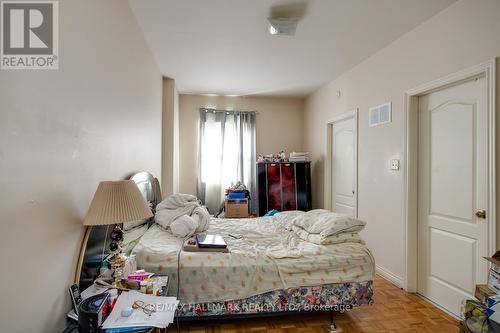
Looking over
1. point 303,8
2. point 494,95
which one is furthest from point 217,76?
point 494,95

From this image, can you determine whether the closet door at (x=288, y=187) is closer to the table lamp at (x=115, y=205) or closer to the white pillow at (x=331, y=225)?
the white pillow at (x=331, y=225)

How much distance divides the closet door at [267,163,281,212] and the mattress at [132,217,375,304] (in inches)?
95.4

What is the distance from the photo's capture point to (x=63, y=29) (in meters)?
1.19

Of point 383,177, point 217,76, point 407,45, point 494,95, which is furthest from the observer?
point 217,76

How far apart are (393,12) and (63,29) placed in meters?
2.54

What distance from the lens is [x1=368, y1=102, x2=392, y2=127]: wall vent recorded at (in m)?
2.97

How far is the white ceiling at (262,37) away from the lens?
89.5 inches

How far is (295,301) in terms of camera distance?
1984 millimetres

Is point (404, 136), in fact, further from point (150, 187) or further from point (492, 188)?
point (150, 187)

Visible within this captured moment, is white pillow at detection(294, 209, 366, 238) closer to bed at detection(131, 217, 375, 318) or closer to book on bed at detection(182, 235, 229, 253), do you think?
bed at detection(131, 217, 375, 318)

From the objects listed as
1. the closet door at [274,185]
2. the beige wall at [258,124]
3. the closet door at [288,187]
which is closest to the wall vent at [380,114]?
the closet door at [288,187]

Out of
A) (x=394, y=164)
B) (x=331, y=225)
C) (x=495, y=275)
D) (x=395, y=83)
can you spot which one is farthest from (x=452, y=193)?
(x=395, y=83)

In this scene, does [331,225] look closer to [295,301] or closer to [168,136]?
[295,301]

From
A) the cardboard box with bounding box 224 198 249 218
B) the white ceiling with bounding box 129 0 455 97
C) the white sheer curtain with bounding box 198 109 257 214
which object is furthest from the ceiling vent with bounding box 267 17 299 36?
the cardboard box with bounding box 224 198 249 218
